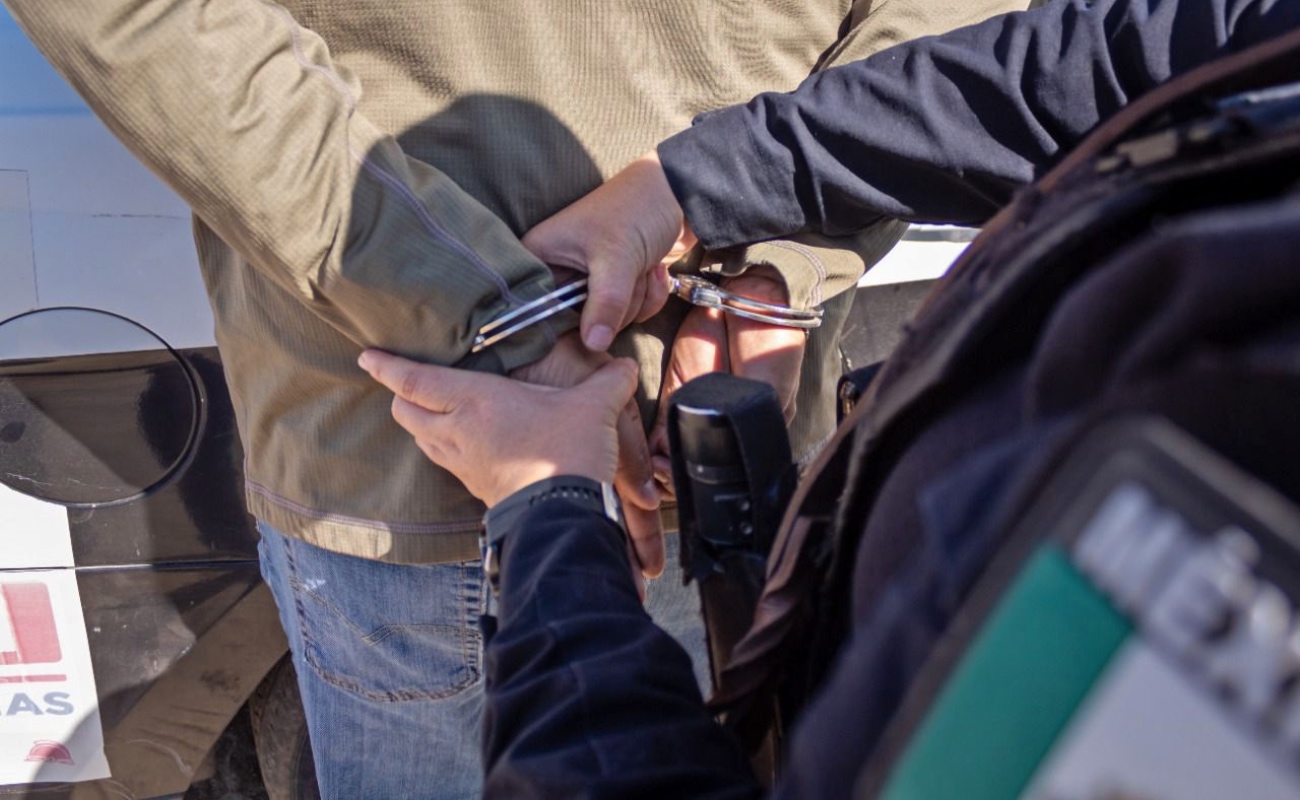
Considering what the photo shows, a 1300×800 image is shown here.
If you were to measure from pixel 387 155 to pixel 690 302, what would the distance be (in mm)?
407

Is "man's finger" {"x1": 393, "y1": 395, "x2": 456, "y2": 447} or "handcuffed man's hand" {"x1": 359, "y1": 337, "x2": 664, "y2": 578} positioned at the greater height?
"handcuffed man's hand" {"x1": 359, "y1": 337, "x2": 664, "y2": 578}

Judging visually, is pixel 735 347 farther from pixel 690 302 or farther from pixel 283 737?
pixel 283 737

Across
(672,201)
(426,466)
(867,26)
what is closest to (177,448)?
(426,466)

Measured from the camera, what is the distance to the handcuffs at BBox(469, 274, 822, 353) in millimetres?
1085

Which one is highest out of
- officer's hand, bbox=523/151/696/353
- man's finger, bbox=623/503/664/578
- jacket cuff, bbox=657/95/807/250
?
jacket cuff, bbox=657/95/807/250

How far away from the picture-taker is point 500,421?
1034 mm

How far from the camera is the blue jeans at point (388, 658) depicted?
127 cm

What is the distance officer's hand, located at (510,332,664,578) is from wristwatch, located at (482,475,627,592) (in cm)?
20

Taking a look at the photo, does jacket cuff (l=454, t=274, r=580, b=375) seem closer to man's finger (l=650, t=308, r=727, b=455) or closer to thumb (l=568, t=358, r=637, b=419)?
thumb (l=568, t=358, r=637, b=419)

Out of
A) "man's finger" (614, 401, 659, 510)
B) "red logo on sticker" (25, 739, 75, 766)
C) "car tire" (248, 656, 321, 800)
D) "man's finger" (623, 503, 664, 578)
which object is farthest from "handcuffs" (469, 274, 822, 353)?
"red logo on sticker" (25, 739, 75, 766)

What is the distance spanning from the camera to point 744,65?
123cm

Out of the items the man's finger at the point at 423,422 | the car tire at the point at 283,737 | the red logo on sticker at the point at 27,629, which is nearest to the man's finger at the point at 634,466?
the man's finger at the point at 423,422

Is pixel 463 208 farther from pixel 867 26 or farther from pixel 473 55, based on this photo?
pixel 867 26

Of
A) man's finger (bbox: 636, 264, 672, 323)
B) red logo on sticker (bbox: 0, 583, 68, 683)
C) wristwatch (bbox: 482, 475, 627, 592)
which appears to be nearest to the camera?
wristwatch (bbox: 482, 475, 627, 592)
